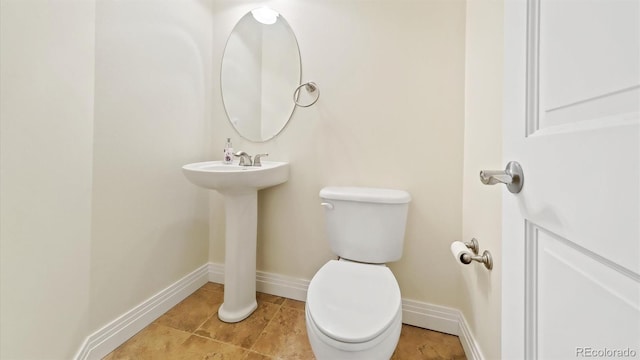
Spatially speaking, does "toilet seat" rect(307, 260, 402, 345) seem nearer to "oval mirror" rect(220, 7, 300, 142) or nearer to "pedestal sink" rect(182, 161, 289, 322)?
"pedestal sink" rect(182, 161, 289, 322)

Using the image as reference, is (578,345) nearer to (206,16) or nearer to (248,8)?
(248,8)

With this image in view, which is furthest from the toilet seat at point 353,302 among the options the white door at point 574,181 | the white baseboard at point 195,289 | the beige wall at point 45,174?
the beige wall at point 45,174

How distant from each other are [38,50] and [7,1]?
138mm

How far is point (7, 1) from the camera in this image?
2.38 feet

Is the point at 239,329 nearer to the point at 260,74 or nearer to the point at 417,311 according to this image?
the point at 417,311

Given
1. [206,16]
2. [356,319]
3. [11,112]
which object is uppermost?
[206,16]

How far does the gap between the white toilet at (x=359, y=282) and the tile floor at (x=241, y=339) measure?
448mm

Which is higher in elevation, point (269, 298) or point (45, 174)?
point (45, 174)

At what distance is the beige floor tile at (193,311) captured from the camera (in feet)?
4.44

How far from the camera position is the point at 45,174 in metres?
0.87

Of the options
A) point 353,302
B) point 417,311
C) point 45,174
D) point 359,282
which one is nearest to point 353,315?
point 353,302

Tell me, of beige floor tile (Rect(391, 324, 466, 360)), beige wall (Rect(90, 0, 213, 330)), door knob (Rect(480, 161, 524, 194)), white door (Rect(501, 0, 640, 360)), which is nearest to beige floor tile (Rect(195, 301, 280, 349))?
beige wall (Rect(90, 0, 213, 330))

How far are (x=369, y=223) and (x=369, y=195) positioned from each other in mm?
138

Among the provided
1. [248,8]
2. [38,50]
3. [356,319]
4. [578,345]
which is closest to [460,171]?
[356,319]
